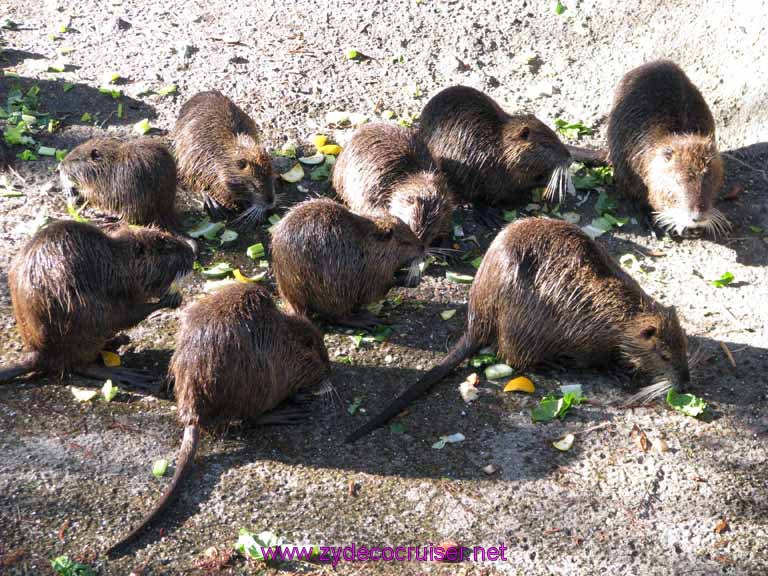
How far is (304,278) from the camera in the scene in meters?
4.15

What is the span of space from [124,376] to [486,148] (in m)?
2.53

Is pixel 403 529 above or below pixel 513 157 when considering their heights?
below

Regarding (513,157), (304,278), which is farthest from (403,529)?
(513,157)

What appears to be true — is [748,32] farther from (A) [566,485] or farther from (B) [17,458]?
(B) [17,458]

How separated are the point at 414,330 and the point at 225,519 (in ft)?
4.83

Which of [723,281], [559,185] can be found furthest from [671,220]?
[559,185]

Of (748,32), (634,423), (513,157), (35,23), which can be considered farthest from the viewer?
(35,23)

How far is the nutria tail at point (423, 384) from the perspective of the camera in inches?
147

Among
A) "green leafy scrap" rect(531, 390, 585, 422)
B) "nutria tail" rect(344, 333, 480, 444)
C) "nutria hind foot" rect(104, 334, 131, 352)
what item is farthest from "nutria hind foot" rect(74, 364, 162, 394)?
"green leafy scrap" rect(531, 390, 585, 422)

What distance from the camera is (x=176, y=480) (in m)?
3.34

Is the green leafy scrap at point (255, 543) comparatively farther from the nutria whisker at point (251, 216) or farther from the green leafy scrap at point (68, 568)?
the nutria whisker at point (251, 216)

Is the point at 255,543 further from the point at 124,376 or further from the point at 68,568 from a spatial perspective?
the point at 124,376

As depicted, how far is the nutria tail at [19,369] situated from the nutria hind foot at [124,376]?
0.19 metres

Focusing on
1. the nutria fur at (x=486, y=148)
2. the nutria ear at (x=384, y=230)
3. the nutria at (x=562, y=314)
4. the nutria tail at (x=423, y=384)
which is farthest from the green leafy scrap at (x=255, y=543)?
the nutria fur at (x=486, y=148)
